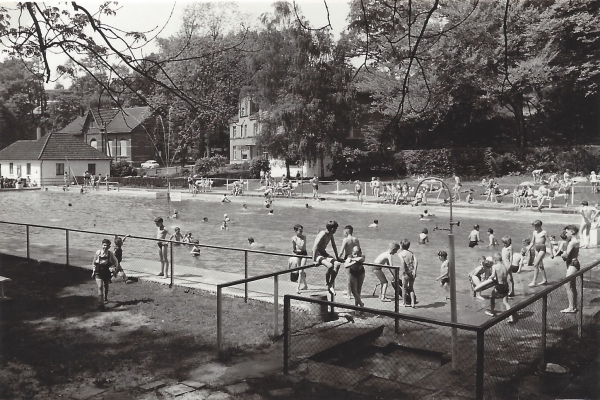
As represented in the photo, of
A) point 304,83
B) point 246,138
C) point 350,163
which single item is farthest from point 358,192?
point 246,138

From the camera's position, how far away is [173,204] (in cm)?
4338

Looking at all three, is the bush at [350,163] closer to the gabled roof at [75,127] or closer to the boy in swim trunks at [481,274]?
the boy in swim trunks at [481,274]

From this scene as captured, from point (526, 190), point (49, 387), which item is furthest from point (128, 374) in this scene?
point (526, 190)

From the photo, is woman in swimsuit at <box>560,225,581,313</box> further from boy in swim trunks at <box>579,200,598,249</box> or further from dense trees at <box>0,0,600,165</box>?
boy in swim trunks at <box>579,200,598,249</box>

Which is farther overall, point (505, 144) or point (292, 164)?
point (292, 164)

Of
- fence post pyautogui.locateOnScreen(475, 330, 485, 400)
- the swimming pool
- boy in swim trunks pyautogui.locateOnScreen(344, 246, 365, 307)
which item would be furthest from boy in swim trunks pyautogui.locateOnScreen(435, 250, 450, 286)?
fence post pyautogui.locateOnScreen(475, 330, 485, 400)

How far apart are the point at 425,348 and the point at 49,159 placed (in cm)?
6066

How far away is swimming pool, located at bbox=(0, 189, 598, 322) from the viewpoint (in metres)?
18.4

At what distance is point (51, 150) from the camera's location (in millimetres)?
63344

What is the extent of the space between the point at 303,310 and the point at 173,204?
32936 mm

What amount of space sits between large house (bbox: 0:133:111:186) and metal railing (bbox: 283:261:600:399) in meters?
58.2

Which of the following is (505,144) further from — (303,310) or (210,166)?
(210,166)

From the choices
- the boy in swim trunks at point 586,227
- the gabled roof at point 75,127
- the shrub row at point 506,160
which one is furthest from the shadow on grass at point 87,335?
the gabled roof at point 75,127

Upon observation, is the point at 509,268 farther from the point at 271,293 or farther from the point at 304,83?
the point at 304,83
